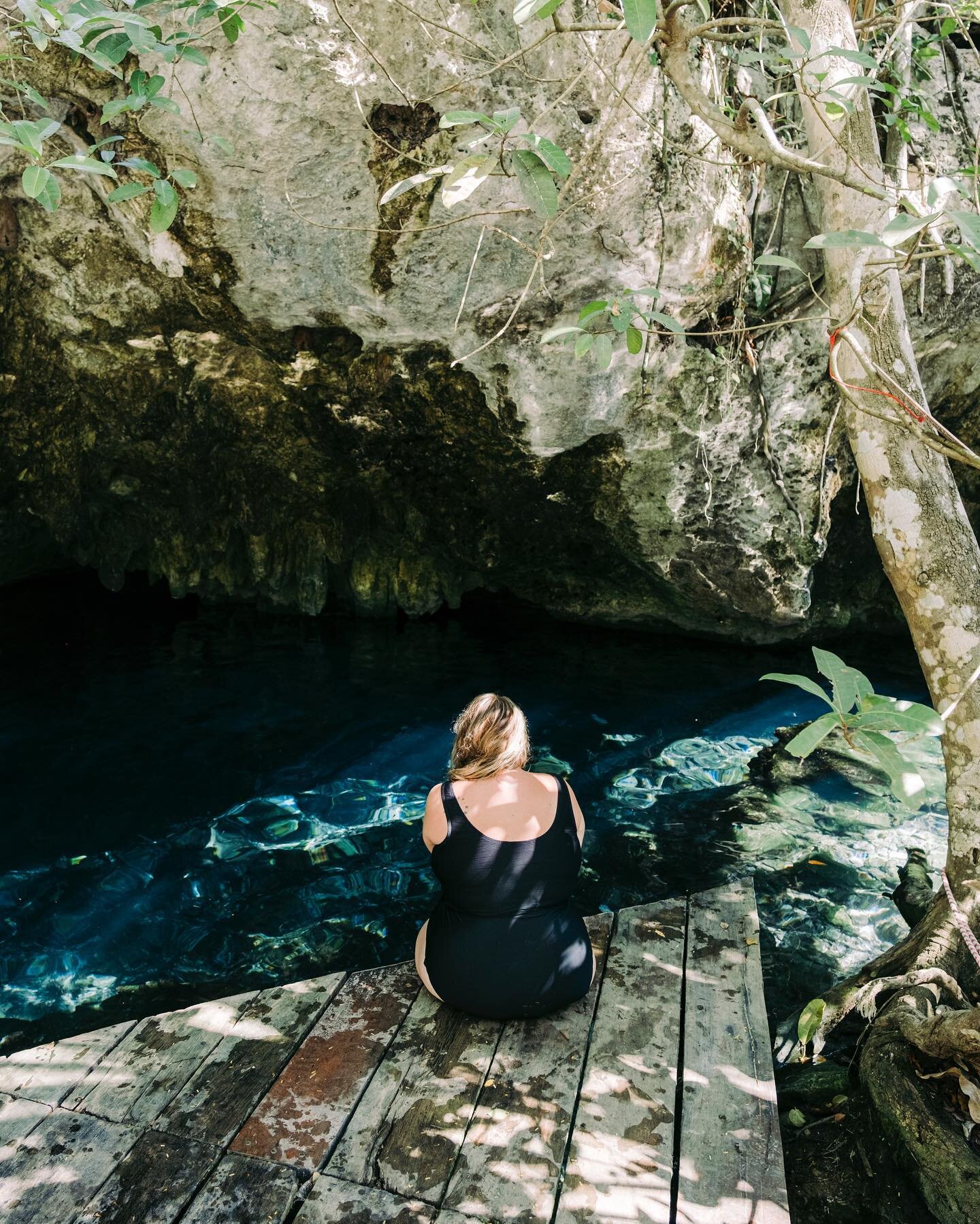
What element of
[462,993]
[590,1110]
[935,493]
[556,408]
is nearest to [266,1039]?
[462,993]

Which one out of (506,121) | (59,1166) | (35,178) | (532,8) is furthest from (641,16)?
(59,1166)

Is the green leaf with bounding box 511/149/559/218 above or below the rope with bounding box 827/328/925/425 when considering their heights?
above

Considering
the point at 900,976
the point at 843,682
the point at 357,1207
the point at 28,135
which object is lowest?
the point at 357,1207

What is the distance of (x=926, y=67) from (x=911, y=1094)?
6067mm

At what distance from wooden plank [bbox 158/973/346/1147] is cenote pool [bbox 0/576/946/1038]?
0.91 meters

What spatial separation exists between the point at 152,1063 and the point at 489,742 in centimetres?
137

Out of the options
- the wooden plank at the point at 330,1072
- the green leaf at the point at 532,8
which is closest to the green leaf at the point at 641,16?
the green leaf at the point at 532,8

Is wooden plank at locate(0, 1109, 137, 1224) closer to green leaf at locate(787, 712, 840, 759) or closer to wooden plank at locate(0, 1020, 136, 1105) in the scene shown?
wooden plank at locate(0, 1020, 136, 1105)

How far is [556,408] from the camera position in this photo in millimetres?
5777

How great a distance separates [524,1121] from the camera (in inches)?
91.2

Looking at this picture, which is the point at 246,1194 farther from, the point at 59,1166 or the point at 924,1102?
the point at 924,1102

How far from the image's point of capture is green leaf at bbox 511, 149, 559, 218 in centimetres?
218

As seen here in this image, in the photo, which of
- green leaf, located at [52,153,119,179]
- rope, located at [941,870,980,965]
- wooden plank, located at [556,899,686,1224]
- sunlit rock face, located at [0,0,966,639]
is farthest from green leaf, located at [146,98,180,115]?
rope, located at [941,870,980,965]

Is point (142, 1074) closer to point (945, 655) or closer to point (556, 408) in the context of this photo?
point (945, 655)
